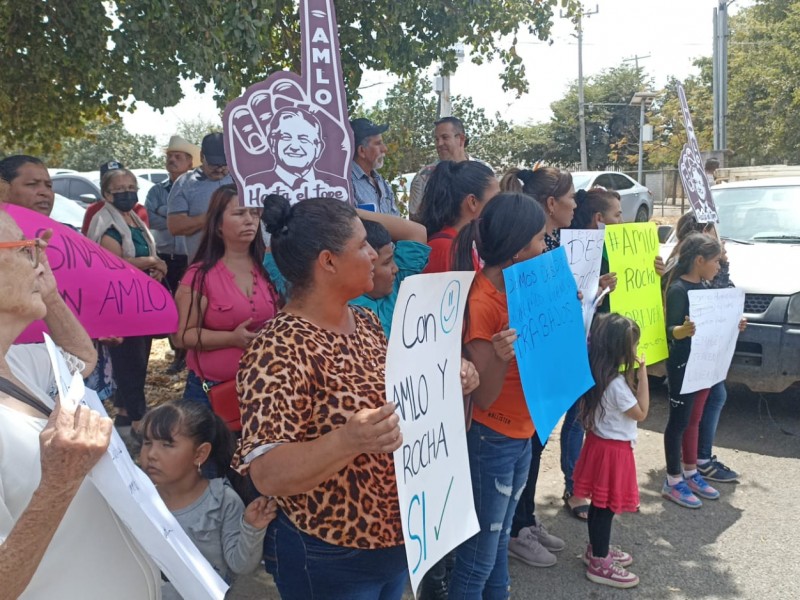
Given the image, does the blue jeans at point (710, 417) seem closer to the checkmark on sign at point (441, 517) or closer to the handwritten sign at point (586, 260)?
the handwritten sign at point (586, 260)

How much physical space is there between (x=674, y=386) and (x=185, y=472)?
9.80 feet

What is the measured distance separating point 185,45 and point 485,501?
356cm

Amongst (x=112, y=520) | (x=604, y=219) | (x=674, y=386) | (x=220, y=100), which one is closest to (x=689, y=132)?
(x=604, y=219)

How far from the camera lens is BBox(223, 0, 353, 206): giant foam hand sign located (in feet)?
8.97

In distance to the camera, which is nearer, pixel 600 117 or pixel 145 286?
pixel 145 286

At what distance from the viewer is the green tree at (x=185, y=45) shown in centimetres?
468

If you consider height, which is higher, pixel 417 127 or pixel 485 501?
pixel 417 127

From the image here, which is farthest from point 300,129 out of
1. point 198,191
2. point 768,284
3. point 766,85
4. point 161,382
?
point 766,85

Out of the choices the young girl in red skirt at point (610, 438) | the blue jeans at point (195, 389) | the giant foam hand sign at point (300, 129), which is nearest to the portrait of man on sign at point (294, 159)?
the giant foam hand sign at point (300, 129)

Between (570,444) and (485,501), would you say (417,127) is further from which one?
(485,501)

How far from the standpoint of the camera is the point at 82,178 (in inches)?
611

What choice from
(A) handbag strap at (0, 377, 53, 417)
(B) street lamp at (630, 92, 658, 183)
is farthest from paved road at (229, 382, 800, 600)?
(B) street lamp at (630, 92, 658, 183)

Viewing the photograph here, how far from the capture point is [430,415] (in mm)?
2023

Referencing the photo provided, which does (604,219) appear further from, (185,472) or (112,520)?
(112,520)
